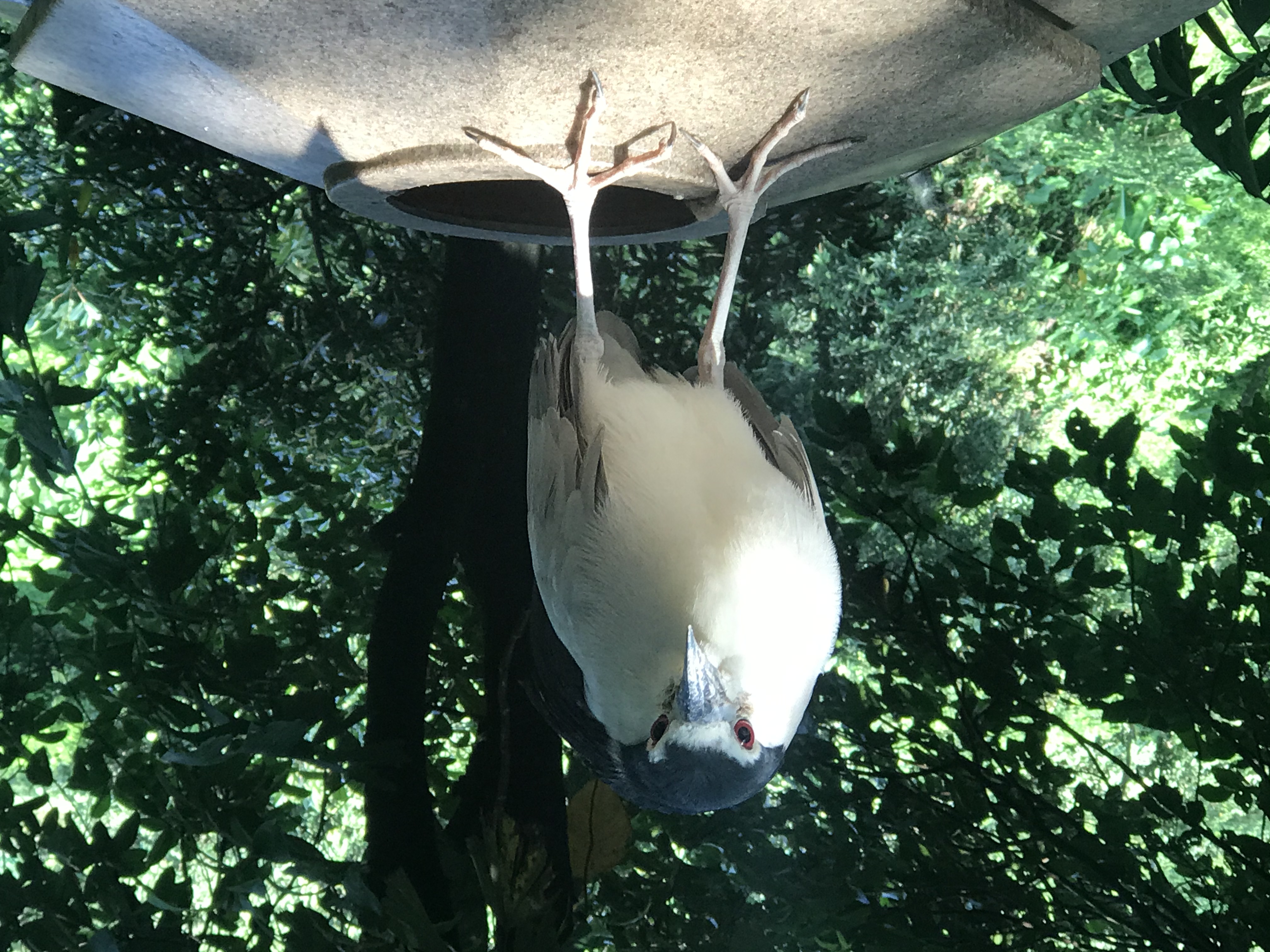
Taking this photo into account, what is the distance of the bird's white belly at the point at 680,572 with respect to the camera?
52.9 inches

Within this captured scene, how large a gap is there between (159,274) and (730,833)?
2123mm

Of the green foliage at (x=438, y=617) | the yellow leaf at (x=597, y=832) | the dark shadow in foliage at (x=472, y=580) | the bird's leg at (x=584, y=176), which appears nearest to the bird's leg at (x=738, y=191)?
the bird's leg at (x=584, y=176)

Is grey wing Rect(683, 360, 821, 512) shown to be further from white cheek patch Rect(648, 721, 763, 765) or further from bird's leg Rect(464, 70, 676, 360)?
white cheek patch Rect(648, 721, 763, 765)

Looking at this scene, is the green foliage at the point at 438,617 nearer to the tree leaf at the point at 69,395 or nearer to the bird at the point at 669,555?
the tree leaf at the point at 69,395

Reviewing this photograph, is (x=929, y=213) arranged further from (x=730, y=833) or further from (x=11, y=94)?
(x=11, y=94)

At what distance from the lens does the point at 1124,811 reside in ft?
6.20

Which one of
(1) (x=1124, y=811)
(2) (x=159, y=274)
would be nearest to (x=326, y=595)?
(2) (x=159, y=274)

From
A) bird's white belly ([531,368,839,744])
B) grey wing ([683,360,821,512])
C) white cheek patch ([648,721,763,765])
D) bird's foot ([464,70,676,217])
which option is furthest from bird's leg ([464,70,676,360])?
white cheek patch ([648,721,763,765])

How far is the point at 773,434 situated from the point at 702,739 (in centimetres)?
61

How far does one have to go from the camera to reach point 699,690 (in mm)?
1260

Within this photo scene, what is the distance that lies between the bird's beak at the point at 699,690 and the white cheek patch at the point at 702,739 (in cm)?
2

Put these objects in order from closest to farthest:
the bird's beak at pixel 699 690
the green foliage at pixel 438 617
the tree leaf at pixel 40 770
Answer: the bird's beak at pixel 699 690
the green foliage at pixel 438 617
the tree leaf at pixel 40 770

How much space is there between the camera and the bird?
1344 mm

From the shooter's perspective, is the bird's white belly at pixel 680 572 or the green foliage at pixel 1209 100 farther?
the green foliage at pixel 1209 100
